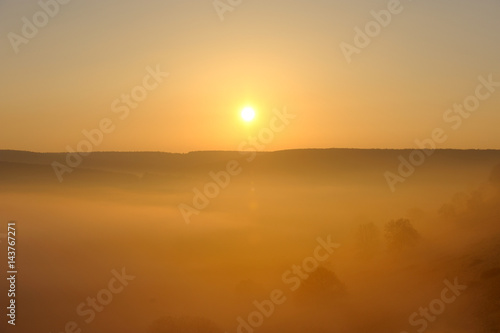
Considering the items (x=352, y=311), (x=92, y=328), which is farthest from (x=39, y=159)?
(x=352, y=311)

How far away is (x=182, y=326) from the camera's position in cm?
3922

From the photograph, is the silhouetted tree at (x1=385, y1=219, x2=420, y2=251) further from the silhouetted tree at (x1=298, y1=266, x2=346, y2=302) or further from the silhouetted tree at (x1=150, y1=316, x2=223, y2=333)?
the silhouetted tree at (x1=150, y1=316, x2=223, y2=333)

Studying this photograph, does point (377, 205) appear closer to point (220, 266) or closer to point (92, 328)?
point (220, 266)

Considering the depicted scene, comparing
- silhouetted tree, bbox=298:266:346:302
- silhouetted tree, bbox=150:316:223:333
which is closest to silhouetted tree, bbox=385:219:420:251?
silhouetted tree, bbox=298:266:346:302

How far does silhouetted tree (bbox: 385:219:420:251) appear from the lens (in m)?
71.9

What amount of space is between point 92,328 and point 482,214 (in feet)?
236

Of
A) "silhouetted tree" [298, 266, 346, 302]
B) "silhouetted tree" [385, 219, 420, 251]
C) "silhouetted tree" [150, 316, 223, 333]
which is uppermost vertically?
"silhouetted tree" [385, 219, 420, 251]

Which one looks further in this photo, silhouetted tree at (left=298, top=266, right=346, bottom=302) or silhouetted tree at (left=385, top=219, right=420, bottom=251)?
silhouetted tree at (left=385, top=219, right=420, bottom=251)

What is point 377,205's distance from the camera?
170875 mm

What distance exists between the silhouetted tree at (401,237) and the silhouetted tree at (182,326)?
1613 inches

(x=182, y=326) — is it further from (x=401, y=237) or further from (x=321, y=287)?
(x=401, y=237)

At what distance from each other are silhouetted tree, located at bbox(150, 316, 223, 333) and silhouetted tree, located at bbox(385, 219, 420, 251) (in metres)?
41.0

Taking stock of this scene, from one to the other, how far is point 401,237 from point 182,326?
4507 centimetres

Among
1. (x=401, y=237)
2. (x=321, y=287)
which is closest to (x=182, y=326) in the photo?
(x=321, y=287)
